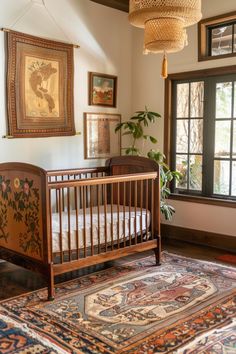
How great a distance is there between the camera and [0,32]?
12.3 feet

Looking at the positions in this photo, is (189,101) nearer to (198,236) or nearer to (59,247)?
(198,236)

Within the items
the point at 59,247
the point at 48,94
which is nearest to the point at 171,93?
the point at 48,94

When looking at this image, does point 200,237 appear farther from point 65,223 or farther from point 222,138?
point 65,223

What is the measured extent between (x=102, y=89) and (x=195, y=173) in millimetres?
1486

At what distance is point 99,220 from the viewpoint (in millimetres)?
3412

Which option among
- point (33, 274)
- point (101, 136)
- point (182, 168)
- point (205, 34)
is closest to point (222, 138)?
point (182, 168)

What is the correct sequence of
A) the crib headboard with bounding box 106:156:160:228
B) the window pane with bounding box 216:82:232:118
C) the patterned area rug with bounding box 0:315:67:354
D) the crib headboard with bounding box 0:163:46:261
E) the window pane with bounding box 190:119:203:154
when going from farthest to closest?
the window pane with bounding box 190:119:203:154 < the window pane with bounding box 216:82:232:118 < the crib headboard with bounding box 106:156:160:228 < the crib headboard with bounding box 0:163:46:261 < the patterned area rug with bounding box 0:315:67:354

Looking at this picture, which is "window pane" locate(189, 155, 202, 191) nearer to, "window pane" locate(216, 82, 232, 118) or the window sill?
the window sill

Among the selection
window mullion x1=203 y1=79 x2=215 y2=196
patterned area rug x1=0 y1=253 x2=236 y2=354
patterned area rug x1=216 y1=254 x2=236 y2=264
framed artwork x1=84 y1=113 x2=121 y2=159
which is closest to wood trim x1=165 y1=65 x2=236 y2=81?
window mullion x1=203 y1=79 x2=215 y2=196

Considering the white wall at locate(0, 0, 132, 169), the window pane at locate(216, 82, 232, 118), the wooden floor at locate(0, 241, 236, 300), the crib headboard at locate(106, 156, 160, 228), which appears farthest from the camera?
the window pane at locate(216, 82, 232, 118)

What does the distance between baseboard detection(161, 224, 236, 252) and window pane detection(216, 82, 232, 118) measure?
1.33 metres

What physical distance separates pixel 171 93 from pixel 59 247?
256 centimetres

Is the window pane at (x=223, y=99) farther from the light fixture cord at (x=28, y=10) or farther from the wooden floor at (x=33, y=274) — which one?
the light fixture cord at (x=28, y=10)

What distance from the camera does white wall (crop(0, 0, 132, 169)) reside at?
3914 mm
